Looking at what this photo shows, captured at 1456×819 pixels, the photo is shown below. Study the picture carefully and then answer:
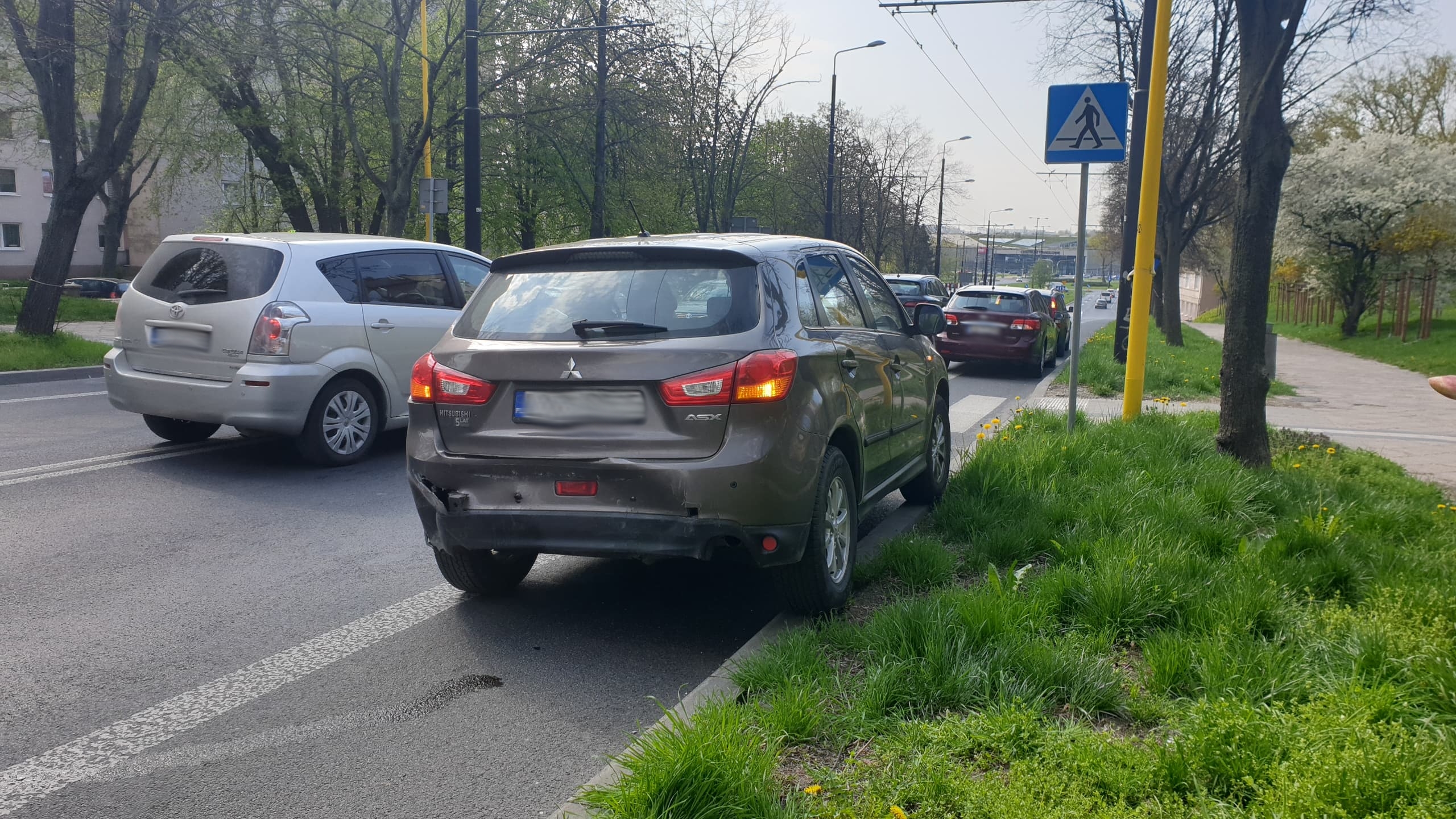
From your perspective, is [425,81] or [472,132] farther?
[425,81]

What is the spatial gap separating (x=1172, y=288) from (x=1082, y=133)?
811 inches

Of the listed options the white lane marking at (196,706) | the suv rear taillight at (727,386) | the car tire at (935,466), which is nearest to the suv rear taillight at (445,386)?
the suv rear taillight at (727,386)

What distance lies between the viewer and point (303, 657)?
14.1 ft

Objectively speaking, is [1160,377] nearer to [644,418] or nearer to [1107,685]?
[644,418]

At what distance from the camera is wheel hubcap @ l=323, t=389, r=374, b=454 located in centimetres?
805

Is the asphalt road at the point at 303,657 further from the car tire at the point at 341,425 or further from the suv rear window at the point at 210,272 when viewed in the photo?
the suv rear window at the point at 210,272

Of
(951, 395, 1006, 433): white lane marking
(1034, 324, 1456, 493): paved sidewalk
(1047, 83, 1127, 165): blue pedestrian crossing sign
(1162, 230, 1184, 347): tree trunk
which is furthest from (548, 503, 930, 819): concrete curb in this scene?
(1162, 230, 1184, 347): tree trunk

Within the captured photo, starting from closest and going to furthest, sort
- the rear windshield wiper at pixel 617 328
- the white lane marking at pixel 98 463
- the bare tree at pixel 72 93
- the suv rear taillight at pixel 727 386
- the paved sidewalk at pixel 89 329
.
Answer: the suv rear taillight at pixel 727 386, the rear windshield wiper at pixel 617 328, the white lane marking at pixel 98 463, the bare tree at pixel 72 93, the paved sidewalk at pixel 89 329

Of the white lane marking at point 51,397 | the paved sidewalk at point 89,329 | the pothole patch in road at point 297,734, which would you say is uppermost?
the paved sidewalk at point 89,329

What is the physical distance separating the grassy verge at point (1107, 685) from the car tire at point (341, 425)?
14.9ft

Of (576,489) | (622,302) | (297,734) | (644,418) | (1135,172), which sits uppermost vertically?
(1135,172)

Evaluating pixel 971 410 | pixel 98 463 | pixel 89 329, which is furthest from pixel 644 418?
pixel 89 329

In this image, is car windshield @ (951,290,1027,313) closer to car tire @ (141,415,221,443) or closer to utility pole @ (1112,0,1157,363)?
utility pole @ (1112,0,1157,363)

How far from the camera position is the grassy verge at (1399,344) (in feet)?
76.9
